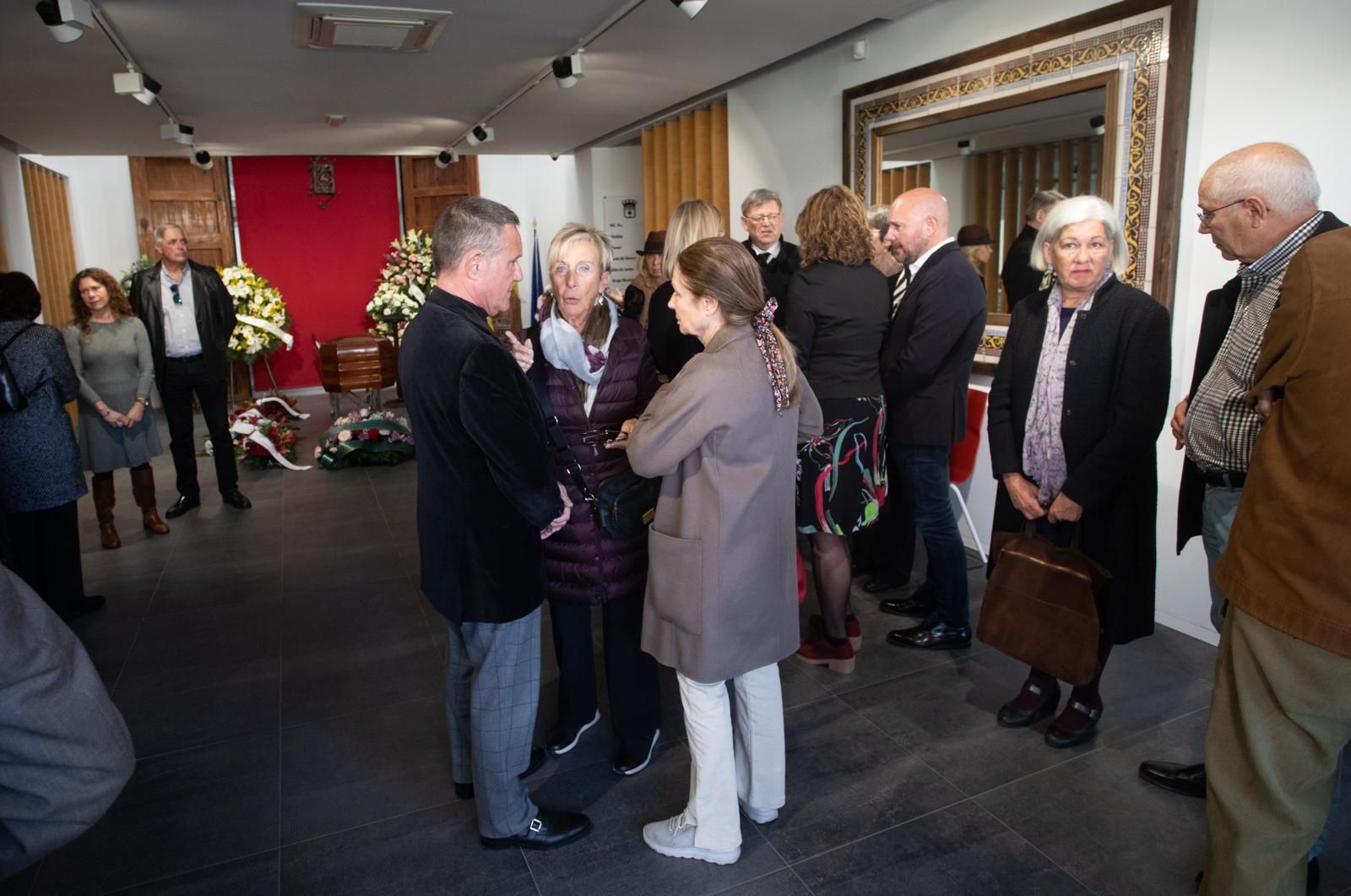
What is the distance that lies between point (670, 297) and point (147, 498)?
384 centimetres

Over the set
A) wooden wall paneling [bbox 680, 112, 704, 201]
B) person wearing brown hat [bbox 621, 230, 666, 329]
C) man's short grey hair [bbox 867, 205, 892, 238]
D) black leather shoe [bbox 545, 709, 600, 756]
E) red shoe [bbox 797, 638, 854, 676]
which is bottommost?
black leather shoe [bbox 545, 709, 600, 756]

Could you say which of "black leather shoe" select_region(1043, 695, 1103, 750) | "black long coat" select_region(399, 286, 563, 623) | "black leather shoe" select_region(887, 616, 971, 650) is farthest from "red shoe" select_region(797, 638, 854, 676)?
"black long coat" select_region(399, 286, 563, 623)

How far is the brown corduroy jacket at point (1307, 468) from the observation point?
5.05 ft

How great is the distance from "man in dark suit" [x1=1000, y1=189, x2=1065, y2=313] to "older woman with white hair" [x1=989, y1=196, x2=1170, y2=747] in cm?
135

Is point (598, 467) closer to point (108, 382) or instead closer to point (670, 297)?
point (670, 297)

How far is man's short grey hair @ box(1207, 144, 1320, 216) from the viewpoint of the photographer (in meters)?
2.03

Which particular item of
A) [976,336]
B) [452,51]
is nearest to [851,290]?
[976,336]

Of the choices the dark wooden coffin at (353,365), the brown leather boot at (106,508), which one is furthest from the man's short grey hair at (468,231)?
the dark wooden coffin at (353,365)

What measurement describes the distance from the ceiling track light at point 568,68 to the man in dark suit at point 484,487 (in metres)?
3.65

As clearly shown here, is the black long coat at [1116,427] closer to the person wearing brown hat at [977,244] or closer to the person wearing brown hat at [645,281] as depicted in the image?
the person wearing brown hat at [645,281]

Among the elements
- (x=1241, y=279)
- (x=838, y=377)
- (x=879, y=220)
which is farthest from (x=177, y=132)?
(x=1241, y=279)

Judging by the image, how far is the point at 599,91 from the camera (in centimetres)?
659

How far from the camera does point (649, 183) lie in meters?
8.09

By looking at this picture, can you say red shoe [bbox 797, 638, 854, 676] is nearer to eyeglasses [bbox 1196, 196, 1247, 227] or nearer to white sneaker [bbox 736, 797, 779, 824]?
white sneaker [bbox 736, 797, 779, 824]
